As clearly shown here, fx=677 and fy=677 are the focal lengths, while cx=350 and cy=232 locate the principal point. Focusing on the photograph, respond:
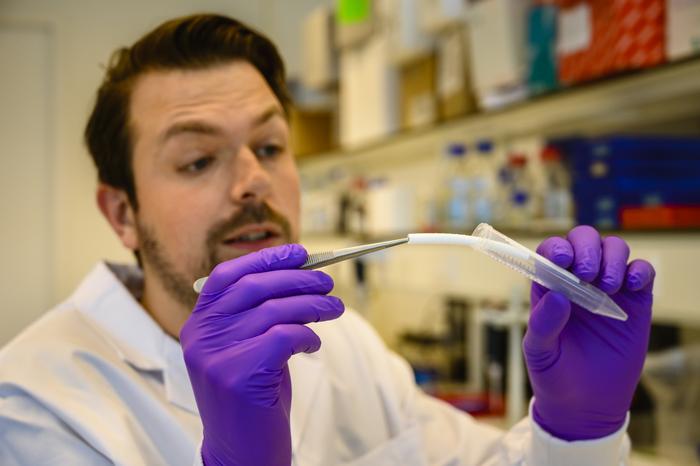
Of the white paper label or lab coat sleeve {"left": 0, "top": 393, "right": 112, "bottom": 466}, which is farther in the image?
the white paper label

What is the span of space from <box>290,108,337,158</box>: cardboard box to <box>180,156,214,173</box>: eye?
238 cm

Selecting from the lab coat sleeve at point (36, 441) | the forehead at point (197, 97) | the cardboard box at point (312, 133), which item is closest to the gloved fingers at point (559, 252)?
the forehead at point (197, 97)

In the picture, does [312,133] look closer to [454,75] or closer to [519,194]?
[454,75]

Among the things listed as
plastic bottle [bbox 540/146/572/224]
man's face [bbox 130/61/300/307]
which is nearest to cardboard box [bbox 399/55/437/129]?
plastic bottle [bbox 540/146/572/224]

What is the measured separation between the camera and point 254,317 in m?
0.86

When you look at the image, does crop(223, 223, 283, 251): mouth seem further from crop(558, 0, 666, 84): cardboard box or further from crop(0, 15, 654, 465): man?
crop(558, 0, 666, 84): cardboard box

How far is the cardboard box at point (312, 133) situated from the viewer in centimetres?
360

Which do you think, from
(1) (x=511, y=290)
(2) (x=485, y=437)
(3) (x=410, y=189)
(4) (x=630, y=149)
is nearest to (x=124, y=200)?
(2) (x=485, y=437)

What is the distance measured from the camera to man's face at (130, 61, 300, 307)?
47.1 inches

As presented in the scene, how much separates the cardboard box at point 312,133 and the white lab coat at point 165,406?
6.91ft

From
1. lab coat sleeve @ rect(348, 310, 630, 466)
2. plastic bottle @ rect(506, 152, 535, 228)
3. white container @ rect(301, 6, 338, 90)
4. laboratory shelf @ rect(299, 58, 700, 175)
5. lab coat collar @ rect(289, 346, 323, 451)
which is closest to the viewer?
lab coat sleeve @ rect(348, 310, 630, 466)

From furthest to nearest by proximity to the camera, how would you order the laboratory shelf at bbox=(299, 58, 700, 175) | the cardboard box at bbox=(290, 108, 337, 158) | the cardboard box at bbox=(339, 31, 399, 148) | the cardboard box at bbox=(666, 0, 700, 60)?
the cardboard box at bbox=(290, 108, 337, 158) → the cardboard box at bbox=(339, 31, 399, 148) → the laboratory shelf at bbox=(299, 58, 700, 175) → the cardboard box at bbox=(666, 0, 700, 60)

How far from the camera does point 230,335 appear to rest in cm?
86

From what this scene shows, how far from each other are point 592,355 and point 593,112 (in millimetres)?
1159
